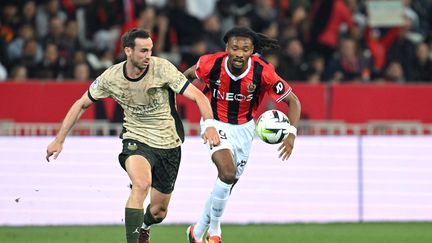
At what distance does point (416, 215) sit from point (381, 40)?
5298 millimetres

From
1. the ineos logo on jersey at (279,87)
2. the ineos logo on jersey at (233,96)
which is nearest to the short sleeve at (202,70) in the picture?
the ineos logo on jersey at (233,96)

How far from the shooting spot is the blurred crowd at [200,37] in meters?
18.3

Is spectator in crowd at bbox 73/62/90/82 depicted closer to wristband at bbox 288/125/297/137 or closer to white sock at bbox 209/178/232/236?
white sock at bbox 209/178/232/236

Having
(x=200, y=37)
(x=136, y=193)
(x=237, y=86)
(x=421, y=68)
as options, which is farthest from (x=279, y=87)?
(x=421, y=68)

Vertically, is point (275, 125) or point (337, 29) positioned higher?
point (337, 29)

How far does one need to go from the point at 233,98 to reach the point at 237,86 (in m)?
0.13

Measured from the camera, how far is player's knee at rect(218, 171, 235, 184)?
1202 cm

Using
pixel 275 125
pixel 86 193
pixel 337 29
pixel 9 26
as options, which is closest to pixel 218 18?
pixel 337 29

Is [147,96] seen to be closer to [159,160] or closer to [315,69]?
[159,160]

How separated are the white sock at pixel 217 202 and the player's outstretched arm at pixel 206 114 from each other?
135 cm

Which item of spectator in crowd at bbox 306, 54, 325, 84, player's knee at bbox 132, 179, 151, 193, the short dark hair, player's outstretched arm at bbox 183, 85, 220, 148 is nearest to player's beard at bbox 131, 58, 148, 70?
the short dark hair

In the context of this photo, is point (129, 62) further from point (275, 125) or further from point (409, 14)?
point (409, 14)

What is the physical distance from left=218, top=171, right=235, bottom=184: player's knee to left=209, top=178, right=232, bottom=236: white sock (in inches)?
1.5

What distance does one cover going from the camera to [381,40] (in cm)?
2073
